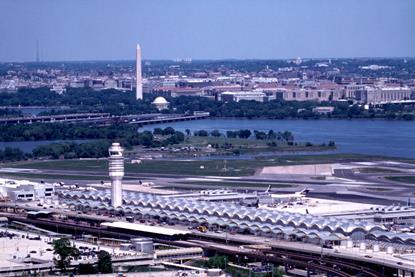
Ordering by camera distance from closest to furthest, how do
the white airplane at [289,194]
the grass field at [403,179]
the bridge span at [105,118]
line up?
the white airplane at [289,194], the grass field at [403,179], the bridge span at [105,118]

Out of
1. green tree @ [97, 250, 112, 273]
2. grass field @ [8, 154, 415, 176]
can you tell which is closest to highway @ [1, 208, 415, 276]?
green tree @ [97, 250, 112, 273]

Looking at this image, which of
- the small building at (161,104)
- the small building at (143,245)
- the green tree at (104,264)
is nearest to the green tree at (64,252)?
the green tree at (104,264)

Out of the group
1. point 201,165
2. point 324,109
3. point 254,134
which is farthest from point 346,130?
point 201,165

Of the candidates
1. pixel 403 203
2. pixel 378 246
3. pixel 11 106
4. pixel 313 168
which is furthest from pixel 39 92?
pixel 378 246

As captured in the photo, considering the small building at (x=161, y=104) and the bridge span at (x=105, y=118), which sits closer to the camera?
the bridge span at (x=105, y=118)

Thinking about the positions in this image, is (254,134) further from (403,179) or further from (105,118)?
(403,179)

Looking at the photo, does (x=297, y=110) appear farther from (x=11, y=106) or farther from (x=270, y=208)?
(x=270, y=208)

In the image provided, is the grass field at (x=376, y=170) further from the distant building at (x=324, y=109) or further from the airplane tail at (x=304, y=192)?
the distant building at (x=324, y=109)
